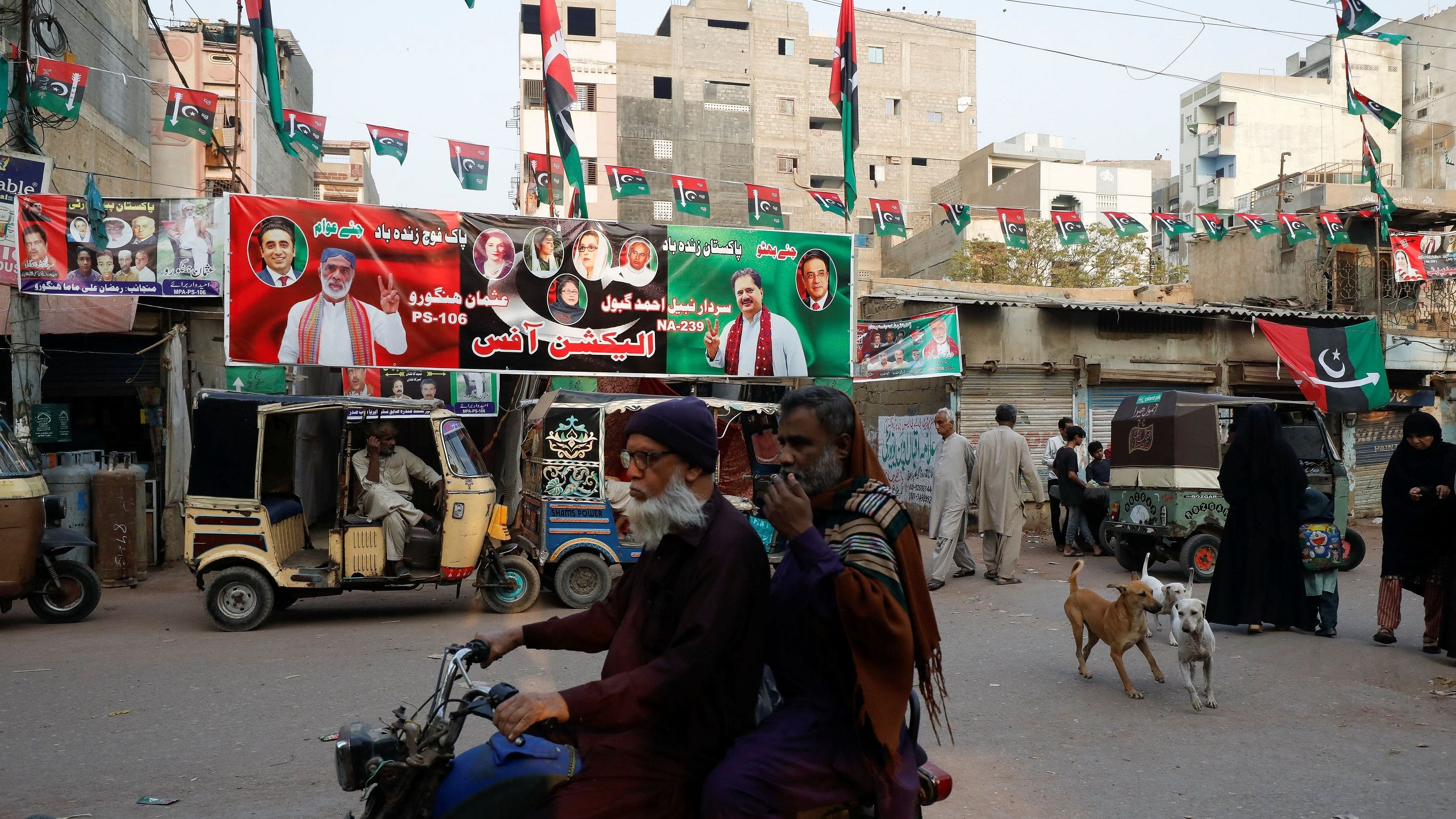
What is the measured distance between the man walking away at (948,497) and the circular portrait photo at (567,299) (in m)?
4.56

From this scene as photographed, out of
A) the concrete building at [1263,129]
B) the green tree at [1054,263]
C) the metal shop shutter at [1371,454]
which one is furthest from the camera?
the concrete building at [1263,129]

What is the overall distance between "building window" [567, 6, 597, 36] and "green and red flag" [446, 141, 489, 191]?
34.5 m

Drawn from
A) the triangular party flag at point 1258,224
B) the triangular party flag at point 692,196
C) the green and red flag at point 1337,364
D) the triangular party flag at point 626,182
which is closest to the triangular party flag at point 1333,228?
the triangular party flag at point 1258,224

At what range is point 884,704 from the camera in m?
2.48

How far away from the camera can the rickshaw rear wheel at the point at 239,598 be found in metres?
9.12

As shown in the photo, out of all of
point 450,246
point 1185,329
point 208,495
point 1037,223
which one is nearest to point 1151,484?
point 1185,329

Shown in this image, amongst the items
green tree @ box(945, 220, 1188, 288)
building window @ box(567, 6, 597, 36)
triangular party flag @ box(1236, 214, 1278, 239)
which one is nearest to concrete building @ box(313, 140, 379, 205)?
building window @ box(567, 6, 597, 36)

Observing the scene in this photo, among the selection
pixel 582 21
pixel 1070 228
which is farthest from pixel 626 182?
pixel 582 21

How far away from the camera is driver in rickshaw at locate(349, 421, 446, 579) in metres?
9.36

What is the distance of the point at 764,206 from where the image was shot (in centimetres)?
1571

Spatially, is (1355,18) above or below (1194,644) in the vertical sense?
above

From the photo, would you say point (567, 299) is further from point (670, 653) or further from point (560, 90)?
point (670, 653)

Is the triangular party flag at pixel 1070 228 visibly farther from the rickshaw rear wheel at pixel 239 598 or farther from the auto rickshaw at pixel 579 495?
the rickshaw rear wheel at pixel 239 598

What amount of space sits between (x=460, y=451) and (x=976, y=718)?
217 inches
